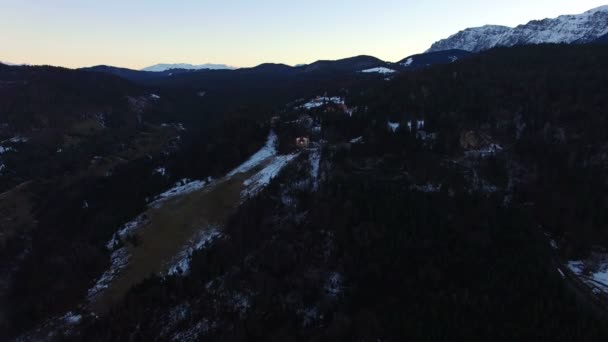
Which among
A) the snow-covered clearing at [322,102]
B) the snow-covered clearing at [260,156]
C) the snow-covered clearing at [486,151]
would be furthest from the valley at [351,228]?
the snow-covered clearing at [322,102]

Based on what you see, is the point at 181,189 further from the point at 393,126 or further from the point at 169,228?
the point at 393,126

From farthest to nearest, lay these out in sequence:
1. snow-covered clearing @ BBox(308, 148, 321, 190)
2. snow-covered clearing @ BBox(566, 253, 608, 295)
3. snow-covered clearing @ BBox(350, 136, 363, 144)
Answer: snow-covered clearing @ BBox(350, 136, 363, 144)
snow-covered clearing @ BBox(308, 148, 321, 190)
snow-covered clearing @ BBox(566, 253, 608, 295)

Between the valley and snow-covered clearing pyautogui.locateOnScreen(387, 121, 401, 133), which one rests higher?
snow-covered clearing pyautogui.locateOnScreen(387, 121, 401, 133)

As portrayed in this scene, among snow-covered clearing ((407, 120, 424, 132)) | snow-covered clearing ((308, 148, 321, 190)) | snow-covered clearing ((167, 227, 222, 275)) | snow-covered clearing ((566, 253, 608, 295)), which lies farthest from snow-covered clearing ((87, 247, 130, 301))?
snow-covered clearing ((407, 120, 424, 132))

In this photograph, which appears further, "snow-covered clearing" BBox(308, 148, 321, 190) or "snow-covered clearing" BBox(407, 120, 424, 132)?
"snow-covered clearing" BBox(407, 120, 424, 132)

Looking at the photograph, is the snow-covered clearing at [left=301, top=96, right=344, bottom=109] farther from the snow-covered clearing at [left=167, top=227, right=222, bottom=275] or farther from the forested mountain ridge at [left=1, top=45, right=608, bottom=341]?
the snow-covered clearing at [left=167, top=227, right=222, bottom=275]

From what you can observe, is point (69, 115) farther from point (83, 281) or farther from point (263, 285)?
point (263, 285)

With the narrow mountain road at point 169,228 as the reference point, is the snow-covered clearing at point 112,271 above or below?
below

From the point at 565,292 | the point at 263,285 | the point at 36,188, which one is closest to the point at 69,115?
the point at 36,188

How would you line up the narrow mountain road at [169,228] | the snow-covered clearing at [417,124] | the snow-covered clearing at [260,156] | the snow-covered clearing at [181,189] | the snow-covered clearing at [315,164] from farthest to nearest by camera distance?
1. the snow-covered clearing at [417,124]
2. the snow-covered clearing at [260,156]
3. the snow-covered clearing at [181,189]
4. the snow-covered clearing at [315,164]
5. the narrow mountain road at [169,228]

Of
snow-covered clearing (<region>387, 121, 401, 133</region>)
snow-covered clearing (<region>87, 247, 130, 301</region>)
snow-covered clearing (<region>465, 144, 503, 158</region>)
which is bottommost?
snow-covered clearing (<region>87, 247, 130, 301</region>)

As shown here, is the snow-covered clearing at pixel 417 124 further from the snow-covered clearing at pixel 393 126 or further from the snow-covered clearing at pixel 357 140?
the snow-covered clearing at pixel 357 140
